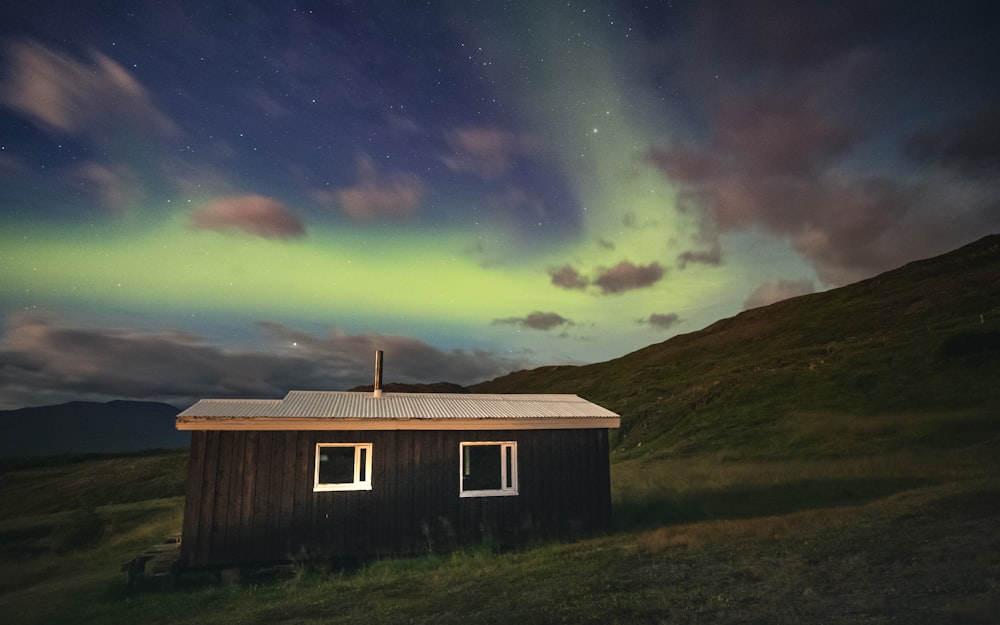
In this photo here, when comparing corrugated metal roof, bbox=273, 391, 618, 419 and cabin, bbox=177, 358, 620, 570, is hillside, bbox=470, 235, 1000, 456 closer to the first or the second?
corrugated metal roof, bbox=273, 391, 618, 419

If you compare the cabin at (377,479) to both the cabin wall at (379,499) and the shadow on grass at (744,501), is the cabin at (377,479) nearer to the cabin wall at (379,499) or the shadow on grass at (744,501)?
the cabin wall at (379,499)

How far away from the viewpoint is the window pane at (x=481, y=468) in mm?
24922

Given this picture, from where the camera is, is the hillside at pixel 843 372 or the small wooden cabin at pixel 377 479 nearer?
the small wooden cabin at pixel 377 479

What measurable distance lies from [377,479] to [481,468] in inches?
463

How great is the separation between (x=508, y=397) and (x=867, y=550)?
1239cm

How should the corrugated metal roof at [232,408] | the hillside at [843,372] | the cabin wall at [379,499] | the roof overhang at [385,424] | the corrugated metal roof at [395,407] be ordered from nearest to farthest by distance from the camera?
the cabin wall at [379,499], the roof overhang at [385,424], the corrugated metal roof at [232,408], the corrugated metal roof at [395,407], the hillside at [843,372]

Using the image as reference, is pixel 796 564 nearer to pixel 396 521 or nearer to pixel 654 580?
pixel 654 580

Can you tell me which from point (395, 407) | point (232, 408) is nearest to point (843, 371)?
point (395, 407)

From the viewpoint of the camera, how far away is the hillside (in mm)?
39062

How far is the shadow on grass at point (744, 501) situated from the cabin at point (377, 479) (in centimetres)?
291

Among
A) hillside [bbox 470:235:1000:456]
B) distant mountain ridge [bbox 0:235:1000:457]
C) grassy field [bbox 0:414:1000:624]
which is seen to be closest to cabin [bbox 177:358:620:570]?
grassy field [bbox 0:414:1000:624]

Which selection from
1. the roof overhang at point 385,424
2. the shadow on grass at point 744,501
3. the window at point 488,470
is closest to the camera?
the roof overhang at point 385,424

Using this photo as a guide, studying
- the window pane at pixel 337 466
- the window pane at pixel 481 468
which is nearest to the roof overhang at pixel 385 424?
the window pane at pixel 481 468

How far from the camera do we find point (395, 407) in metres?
18.8
